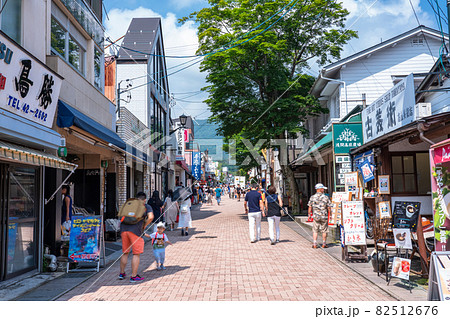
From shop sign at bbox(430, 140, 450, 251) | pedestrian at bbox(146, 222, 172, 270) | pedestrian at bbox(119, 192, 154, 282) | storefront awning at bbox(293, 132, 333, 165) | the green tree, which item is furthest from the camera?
the green tree

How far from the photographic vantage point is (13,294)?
21.0 ft

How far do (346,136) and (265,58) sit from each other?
31.0ft

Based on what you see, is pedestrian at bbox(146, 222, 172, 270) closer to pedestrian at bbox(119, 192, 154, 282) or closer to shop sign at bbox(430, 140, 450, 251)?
pedestrian at bbox(119, 192, 154, 282)

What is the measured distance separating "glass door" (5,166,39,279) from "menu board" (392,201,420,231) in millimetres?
7031

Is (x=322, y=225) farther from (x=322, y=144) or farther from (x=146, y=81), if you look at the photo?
(x=146, y=81)

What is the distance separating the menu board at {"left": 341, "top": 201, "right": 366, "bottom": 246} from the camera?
8.82 meters

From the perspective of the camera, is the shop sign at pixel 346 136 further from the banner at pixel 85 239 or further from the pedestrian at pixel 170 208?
the banner at pixel 85 239

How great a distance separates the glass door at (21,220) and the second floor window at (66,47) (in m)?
3.51

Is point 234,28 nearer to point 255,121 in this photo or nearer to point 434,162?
point 255,121

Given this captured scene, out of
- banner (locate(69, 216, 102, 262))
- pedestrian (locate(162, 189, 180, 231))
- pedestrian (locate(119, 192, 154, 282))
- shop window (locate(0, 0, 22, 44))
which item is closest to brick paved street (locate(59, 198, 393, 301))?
pedestrian (locate(119, 192, 154, 282))

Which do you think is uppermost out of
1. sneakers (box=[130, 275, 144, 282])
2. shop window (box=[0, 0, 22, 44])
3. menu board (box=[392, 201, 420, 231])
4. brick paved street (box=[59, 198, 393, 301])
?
shop window (box=[0, 0, 22, 44])

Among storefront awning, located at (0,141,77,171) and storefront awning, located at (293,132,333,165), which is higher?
storefront awning, located at (293,132,333,165)

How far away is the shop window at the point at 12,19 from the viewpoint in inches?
287

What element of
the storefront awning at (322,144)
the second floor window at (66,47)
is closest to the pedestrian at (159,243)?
the second floor window at (66,47)
